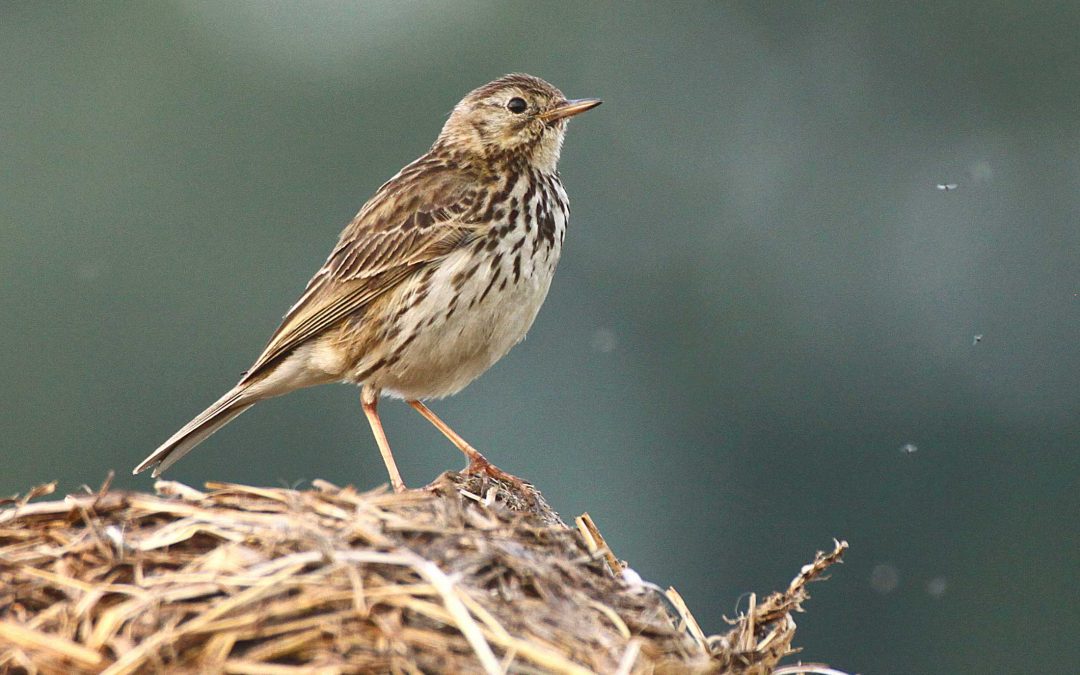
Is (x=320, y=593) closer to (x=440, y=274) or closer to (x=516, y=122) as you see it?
(x=440, y=274)

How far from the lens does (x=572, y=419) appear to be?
30266 millimetres

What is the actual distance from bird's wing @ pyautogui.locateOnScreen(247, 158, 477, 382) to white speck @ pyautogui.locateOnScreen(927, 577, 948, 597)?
20.9 metres

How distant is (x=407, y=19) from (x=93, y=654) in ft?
116

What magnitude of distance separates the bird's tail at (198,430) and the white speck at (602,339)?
21.9 m

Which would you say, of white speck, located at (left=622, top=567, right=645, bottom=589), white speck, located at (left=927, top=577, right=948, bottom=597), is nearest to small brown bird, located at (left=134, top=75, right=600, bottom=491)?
white speck, located at (left=622, top=567, right=645, bottom=589)

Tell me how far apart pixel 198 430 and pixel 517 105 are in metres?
2.29

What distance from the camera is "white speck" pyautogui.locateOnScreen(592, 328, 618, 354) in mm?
30334

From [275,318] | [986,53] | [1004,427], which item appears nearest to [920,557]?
[1004,427]

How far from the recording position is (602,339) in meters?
30.3

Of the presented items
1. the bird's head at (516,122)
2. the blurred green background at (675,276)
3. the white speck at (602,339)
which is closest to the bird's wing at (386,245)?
the bird's head at (516,122)

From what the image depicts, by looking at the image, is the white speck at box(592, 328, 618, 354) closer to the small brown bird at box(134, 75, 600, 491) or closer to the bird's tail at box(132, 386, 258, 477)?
the small brown bird at box(134, 75, 600, 491)

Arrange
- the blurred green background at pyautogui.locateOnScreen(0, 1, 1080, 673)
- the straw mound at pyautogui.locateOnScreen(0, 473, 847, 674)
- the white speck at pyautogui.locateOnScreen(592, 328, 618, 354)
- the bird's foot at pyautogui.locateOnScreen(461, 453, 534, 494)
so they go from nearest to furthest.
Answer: the straw mound at pyautogui.locateOnScreen(0, 473, 847, 674) < the bird's foot at pyautogui.locateOnScreen(461, 453, 534, 494) < the blurred green background at pyautogui.locateOnScreen(0, 1, 1080, 673) < the white speck at pyautogui.locateOnScreen(592, 328, 618, 354)

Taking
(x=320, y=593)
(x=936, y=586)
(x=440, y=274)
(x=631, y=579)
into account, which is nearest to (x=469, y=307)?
(x=440, y=274)

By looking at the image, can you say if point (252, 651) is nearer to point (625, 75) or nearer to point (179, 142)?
point (179, 142)
